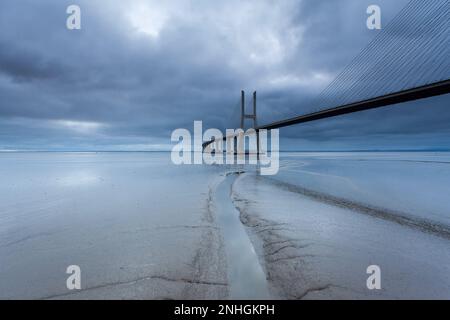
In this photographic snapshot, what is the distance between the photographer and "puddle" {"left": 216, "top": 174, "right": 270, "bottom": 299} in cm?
232

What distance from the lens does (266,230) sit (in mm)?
4184

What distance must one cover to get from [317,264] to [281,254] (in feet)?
1.64

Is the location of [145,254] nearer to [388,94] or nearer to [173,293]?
[173,293]

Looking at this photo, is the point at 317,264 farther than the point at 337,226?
No

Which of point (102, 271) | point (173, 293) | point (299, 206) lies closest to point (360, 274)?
point (173, 293)

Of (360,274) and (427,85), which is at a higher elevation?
(427,85)

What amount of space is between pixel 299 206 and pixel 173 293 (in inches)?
190

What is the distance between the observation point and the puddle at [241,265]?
2.32 metres

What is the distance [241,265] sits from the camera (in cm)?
290

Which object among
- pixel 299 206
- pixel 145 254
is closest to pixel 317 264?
pixel 145 254
